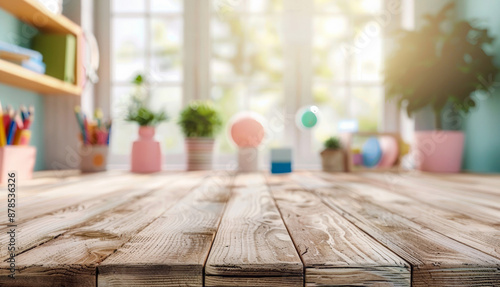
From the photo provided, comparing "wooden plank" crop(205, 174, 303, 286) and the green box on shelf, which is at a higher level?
the green box on shelf

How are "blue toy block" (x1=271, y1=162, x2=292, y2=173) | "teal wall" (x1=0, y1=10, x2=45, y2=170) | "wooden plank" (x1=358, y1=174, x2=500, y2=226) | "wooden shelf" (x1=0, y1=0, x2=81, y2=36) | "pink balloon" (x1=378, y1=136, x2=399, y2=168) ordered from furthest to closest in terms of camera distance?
"pink balloon" (x1=378, y1=136, x2=399, y2=168) < "blue toy block" (x1=271, y1=162, x2=292, y2=173) < "teal wall" (x1=0, y1=10, x2=45, y2=170) < "wooden shelf" (x1=0, y1=0, x2=81, y2=36) < "wooden plank" (x1=358, y1=174, x2=500, y2=226)

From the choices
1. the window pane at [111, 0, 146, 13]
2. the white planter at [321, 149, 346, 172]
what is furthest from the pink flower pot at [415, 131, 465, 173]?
the window pane at [111, 0, 146, 13]

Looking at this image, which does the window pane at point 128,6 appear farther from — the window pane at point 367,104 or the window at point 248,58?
the window pane at point 367,104

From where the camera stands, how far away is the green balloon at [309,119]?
245 centimetres

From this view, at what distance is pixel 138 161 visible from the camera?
2184 millimetres

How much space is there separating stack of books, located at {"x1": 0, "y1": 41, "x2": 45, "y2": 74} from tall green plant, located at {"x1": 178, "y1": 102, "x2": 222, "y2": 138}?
0.76 m

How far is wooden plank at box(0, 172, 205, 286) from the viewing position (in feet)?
1.44

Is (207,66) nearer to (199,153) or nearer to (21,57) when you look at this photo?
(199,153)

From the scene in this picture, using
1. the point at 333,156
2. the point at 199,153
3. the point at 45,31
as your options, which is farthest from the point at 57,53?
the point at 333,156

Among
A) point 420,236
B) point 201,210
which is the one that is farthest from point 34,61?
point 420,236

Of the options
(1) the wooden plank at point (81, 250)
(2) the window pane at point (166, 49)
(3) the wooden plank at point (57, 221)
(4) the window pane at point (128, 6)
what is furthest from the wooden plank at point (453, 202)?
(4) the window pane at point (128, 6)

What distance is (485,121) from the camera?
2.35 m

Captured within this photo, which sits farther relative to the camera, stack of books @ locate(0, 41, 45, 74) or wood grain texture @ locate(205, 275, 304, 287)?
stack of books @ locate(0, 41, 45, 74)

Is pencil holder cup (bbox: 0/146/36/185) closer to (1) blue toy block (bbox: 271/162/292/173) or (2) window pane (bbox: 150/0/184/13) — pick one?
(1) blue toy block (bbox: 271/162/292/173)
